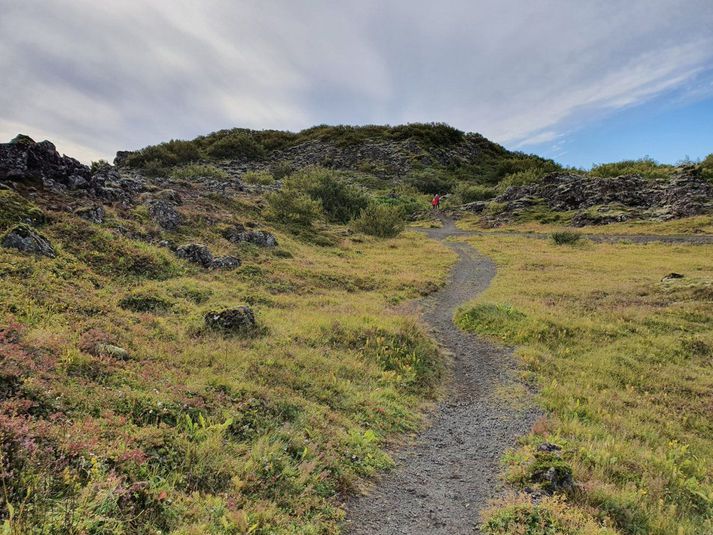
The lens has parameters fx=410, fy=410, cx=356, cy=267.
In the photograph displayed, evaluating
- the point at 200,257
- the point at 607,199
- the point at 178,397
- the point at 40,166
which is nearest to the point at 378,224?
the point at 200,257

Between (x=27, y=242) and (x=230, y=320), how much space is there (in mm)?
7746

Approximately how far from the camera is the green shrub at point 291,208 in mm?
39719

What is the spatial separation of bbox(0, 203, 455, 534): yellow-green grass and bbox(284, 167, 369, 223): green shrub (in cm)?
3502

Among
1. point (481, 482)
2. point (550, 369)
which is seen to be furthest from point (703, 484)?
point (550, 369)

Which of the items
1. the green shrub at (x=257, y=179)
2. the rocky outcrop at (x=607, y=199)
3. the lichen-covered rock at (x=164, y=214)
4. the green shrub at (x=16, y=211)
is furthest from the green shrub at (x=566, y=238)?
the green shrub at (x=16, y=211)

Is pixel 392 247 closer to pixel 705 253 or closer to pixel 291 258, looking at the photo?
pixel 291 258

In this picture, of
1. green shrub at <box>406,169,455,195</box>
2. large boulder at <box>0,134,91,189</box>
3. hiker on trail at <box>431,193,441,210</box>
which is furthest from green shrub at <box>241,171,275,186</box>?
large boulder at <box>0,134,91,189</box>

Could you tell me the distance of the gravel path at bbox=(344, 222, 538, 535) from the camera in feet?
21.0

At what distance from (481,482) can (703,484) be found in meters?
4.35

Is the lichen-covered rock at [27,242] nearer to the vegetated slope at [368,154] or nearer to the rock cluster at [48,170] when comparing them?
the rock cluster at [48,170]

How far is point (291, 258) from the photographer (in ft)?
87.0

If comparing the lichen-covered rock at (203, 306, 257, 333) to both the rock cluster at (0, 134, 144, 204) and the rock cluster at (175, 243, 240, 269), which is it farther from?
the rock cluster at (0, 134, 144, 204)

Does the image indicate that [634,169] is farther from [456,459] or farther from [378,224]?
[456,459]

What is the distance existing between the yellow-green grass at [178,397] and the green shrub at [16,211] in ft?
2.39
